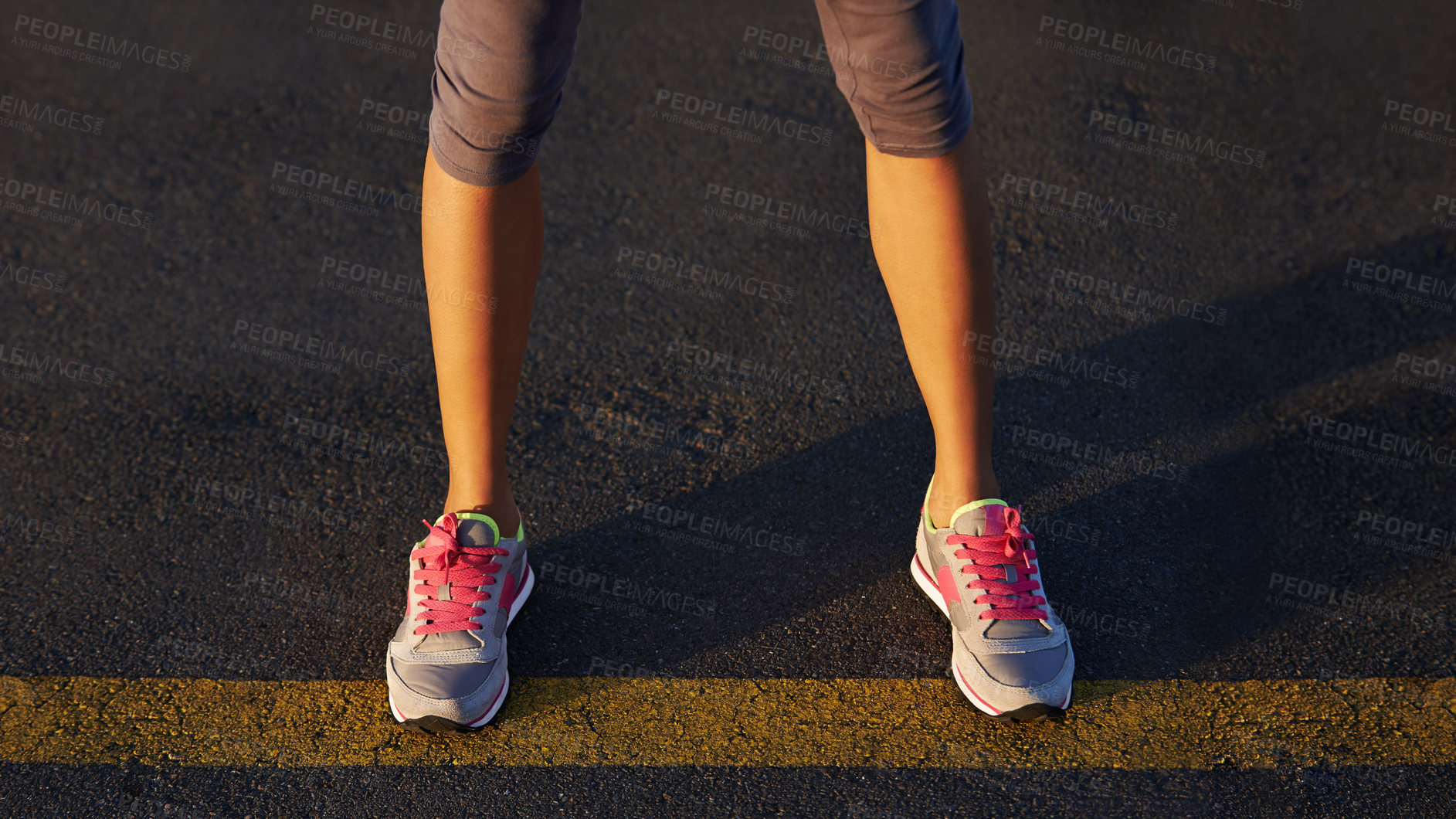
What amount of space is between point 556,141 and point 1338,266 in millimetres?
2432

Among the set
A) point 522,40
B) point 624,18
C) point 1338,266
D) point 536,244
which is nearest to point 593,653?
point 536,244

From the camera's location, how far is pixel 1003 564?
2.08 meters

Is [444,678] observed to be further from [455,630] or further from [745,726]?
[745,726]

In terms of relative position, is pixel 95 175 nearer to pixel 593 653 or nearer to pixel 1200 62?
pixel 593 653

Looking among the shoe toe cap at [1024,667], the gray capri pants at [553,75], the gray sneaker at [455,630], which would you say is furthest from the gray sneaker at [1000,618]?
the gray sneaker at [455,630]

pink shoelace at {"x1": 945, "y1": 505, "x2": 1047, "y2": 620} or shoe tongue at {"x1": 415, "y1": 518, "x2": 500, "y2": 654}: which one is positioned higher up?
pink shoelace at {"x1": 945, "y1": 505, "x2": 1047, "y2": 620}

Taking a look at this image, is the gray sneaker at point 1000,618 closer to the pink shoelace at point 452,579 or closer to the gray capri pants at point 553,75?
the gray capri pants at point 553,75

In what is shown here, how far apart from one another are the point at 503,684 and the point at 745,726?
18.0 inches

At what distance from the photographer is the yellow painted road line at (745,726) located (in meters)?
1.94

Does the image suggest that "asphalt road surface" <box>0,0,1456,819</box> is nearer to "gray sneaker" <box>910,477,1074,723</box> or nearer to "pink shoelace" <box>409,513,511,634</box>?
"gray sneaker" <box>910,477,1074,723</box>

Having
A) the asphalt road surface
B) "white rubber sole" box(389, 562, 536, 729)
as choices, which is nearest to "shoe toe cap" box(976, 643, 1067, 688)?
the asphalt road surface

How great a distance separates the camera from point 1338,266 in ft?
10.3

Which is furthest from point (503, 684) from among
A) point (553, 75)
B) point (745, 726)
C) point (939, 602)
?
point (553, 75)

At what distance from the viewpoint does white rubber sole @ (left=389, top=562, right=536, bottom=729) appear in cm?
198
